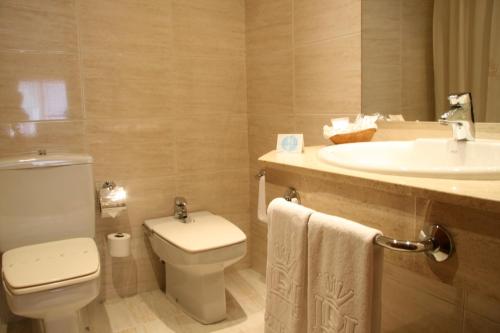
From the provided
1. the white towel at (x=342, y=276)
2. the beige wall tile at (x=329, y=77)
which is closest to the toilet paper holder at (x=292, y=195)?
the white towel at (x=342, y=276)

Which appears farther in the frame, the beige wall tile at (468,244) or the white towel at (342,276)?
the white towel at (342,276)

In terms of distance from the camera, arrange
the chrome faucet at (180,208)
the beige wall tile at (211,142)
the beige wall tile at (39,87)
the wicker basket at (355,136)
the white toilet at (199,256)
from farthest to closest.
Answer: the beige wall tile at (211,142) < the chrome faucet at (180,208) < the beige wall tile at (39,87) < the white toilet at (199,256) < the wicker basket at (355,136)

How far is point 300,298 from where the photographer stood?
0.96 m

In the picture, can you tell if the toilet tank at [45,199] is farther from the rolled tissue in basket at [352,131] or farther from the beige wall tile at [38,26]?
the rolled tissue in basket at [352,131]

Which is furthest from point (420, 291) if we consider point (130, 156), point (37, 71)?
point (37, 71)

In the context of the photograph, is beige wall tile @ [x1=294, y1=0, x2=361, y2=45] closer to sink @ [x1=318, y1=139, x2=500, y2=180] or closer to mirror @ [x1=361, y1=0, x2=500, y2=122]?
mirror @ [x1=361, y1=0, x2=500, y2=122]

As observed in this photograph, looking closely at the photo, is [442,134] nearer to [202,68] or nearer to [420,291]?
[420,291]

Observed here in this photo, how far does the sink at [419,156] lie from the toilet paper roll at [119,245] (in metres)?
1.29

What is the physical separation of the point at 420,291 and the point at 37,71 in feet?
6.51

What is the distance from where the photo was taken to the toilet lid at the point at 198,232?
1831 mm

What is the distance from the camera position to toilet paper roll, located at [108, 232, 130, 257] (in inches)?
81.1

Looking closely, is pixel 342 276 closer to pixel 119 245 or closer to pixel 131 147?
pixel 119 245

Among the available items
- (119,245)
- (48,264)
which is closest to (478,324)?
(48,264)

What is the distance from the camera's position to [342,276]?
2.80 feet
